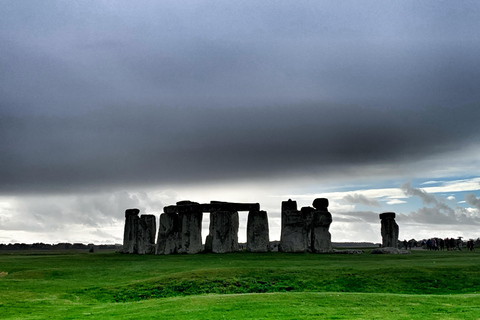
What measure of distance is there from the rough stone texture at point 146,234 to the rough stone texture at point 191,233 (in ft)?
14.0

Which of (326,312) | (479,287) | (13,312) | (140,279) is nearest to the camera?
(326,312)

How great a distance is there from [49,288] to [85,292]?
86.5 inches

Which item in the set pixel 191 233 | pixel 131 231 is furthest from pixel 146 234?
pixel 191 233

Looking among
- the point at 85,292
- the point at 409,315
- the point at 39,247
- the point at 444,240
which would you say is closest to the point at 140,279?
the point at 85,292

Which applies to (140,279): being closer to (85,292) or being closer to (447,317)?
(85,292)

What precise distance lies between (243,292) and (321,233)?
19.9m

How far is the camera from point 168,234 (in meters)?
43.8

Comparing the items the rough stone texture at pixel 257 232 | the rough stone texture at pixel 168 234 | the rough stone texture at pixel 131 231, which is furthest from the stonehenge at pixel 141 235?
the rough stone texture at pixel 257 232

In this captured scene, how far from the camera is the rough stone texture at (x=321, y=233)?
4075 centimetres

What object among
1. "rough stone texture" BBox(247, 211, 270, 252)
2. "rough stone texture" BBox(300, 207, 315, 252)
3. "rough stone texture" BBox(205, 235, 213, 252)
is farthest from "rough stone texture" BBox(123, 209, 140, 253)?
"rough stone texture" BBox(300, 207, 315, 252)

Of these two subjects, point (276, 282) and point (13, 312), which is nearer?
point (13, 312)

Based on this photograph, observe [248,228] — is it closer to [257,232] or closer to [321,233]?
[257,232]

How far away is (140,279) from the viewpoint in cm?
2517

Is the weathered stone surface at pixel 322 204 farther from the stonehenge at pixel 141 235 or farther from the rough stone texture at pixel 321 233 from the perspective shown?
the stonehenge at pixel 141 235
